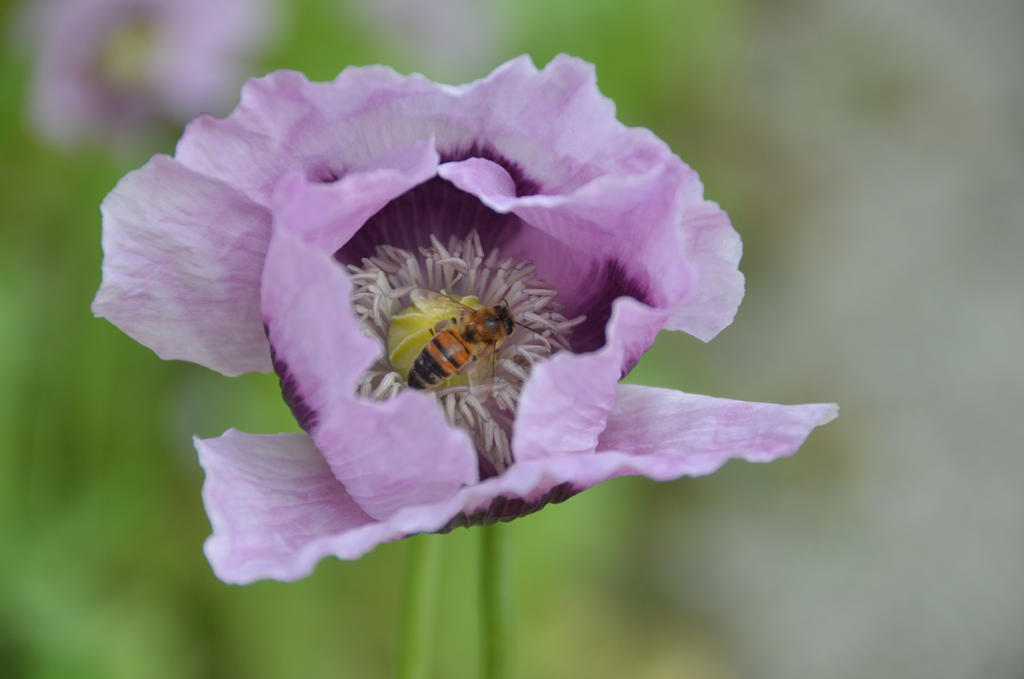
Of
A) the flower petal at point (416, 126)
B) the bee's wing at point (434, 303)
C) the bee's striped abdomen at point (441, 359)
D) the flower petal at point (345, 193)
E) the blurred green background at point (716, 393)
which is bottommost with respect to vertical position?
the blurred green background at point (716, 393)

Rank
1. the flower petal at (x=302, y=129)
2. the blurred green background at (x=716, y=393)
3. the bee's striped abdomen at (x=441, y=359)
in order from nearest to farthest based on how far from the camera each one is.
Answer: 1. the flower petal at (x=302, y=129)
2. the bee's striped abdomen at (x=441, y=359)
3. the blurred green background at (x=716, y=393)

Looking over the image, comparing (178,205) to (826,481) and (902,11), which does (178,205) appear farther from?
(902,11)

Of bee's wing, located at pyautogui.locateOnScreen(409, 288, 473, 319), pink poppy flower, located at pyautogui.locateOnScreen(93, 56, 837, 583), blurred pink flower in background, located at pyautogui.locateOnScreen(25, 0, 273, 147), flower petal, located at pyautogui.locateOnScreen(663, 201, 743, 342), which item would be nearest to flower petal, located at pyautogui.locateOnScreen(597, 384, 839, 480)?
pink poppy flower, located at pyautogui.locateOnScreen(93, 56, 837, 583)

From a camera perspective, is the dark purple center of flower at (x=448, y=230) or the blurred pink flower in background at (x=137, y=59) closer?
the dark purple center of flower at (x=448, y=230)

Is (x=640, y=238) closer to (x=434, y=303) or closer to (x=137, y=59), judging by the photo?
(x=434, y=303)

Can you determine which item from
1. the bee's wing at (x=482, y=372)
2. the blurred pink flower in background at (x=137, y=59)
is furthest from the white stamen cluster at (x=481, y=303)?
the blurred pink flower in background at (x=137, y=59)

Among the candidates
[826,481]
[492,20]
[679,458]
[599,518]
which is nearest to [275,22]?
[492,20]

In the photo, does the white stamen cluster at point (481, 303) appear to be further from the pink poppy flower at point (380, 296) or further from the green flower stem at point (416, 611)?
the green flower stem at point (416, 611)
